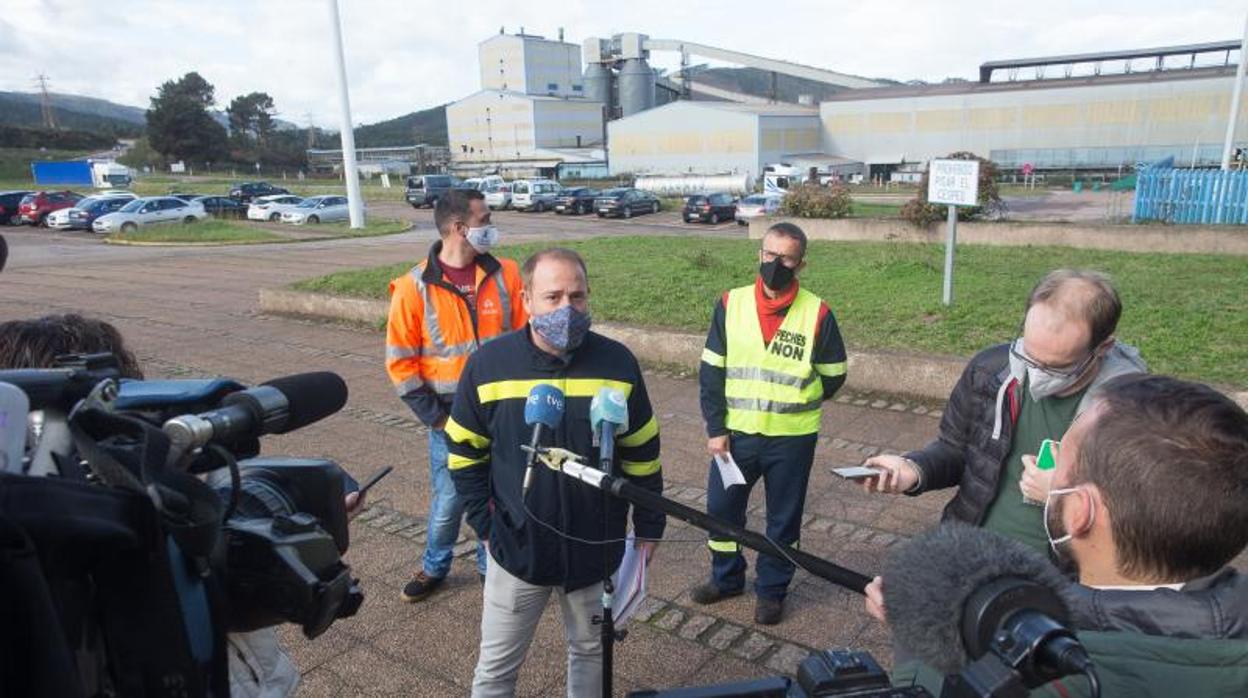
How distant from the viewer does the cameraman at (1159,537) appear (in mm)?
1197

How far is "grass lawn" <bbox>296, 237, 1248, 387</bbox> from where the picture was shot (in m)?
7.26

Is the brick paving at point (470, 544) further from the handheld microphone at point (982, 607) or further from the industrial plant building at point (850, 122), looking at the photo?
the industrial plant building at point (850, 122)

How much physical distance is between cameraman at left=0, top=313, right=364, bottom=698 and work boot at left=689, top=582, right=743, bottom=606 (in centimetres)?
221

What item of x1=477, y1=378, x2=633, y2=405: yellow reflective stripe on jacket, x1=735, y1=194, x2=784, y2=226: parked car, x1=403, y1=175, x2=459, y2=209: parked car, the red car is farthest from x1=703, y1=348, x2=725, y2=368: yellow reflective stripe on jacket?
x1=403, y1=175, x2=459, y2=209: parked car

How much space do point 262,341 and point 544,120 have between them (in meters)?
76.9

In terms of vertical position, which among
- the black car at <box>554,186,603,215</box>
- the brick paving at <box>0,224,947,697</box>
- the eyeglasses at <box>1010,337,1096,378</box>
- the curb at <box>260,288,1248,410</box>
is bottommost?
the brick paving at <box>0,224,947,697</box>

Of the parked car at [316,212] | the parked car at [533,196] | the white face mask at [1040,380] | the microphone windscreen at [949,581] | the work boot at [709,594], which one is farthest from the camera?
the parked car at [533,196]

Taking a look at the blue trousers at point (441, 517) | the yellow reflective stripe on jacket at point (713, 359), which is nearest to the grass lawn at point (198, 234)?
the blue trousers at point (441, 517)

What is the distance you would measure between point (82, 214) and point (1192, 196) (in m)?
34.6

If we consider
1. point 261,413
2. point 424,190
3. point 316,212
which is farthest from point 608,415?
point 424,190

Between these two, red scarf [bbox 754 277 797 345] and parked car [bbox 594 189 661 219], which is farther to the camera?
parked car [bbox 594 189 661 219]

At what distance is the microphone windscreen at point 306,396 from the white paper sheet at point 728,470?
8.05 feet

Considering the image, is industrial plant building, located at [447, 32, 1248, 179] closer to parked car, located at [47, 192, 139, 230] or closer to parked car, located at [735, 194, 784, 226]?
parked car, located at [735, 194, 784, 226]

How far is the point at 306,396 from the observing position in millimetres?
1497
